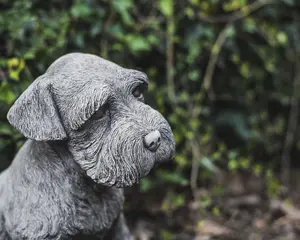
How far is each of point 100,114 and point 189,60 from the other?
175 cm

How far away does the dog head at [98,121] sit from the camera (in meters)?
1.69

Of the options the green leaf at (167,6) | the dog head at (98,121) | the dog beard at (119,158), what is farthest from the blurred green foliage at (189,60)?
the dog beard at (119,158)

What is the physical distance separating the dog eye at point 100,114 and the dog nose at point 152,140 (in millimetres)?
155

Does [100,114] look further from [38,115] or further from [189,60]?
[189,60]

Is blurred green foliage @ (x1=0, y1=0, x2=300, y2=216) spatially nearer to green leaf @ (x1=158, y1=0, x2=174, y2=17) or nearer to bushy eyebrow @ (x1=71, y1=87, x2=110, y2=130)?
green leaf @ (x1=158, y1=0, x2=174, y2=17)

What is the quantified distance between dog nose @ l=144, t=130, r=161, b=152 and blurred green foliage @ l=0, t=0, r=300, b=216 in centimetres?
111

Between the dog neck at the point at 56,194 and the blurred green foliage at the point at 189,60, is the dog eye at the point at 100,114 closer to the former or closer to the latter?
the dog neck at the point at 56,194

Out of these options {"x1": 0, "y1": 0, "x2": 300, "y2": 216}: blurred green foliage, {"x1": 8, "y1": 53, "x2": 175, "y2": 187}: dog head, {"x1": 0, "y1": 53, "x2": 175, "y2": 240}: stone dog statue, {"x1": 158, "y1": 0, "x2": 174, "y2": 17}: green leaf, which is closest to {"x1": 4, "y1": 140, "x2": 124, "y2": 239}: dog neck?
{"x1": 0, "y1": 53, "x2": 175, "y2": 240}: stone dog statue

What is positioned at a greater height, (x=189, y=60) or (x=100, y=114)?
(x=189, y=60)

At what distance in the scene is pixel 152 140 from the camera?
169 cm

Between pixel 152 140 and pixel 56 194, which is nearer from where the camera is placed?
pixel 152 140

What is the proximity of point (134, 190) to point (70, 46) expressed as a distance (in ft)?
3.21

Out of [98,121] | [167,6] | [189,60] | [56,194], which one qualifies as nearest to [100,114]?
[98,121]

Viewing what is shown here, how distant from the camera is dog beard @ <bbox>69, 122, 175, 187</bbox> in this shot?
1676mm
